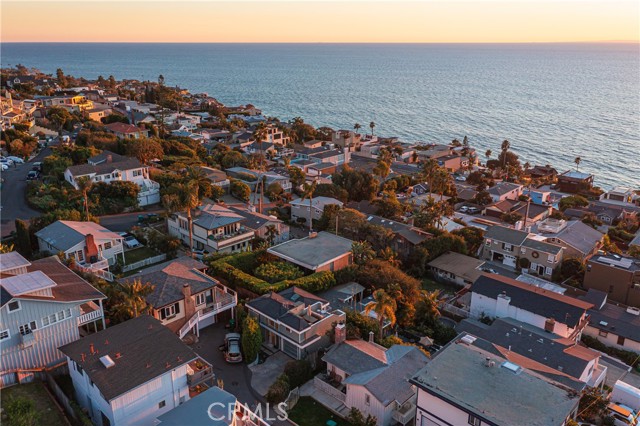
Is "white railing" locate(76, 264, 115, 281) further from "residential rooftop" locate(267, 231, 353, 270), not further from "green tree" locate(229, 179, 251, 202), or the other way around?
"green tree" locate(229, 179, 251, 202)

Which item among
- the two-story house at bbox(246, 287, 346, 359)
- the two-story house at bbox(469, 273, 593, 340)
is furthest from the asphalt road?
the two-story house at bbox(469, 273, 593, 340)

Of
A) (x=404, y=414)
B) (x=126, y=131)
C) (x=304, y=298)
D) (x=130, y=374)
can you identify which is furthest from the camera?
(x=126, y=131)

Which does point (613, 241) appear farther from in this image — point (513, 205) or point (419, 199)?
point (419, 199)

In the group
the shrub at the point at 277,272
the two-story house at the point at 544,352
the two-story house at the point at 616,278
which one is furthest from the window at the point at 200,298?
the two-story house at the point at 616,278

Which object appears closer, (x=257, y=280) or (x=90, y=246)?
(x=257, y=280)

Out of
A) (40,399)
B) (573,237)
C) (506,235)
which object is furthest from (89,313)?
(573,237)

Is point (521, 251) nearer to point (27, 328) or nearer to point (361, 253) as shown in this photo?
point (361, 253)

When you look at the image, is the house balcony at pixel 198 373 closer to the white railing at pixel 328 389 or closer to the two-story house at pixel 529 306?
the white railing at pixel 328 389
